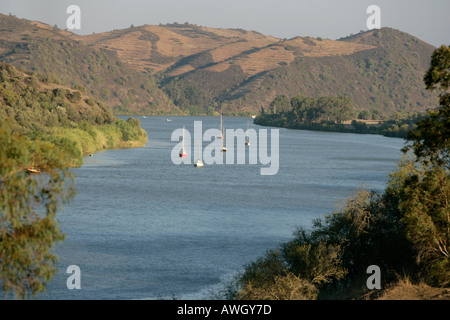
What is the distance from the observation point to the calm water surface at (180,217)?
37.8 metres

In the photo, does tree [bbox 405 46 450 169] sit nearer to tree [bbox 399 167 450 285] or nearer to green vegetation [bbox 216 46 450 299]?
green vegetation [bbox 216 46 450 299]

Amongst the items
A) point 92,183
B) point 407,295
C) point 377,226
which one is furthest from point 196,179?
point 407,295

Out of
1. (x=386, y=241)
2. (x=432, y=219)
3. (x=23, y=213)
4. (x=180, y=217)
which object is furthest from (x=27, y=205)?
(x=180, y=217)

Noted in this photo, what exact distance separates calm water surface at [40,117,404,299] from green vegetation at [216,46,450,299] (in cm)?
561

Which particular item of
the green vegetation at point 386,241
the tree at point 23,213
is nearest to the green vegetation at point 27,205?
the tree at point 23,213

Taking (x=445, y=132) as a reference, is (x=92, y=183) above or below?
below

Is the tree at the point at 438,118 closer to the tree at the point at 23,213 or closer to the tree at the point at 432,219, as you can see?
the tree at the point at 432,219

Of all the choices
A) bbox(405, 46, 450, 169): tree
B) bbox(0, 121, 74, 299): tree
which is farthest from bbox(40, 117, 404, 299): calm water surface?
bbox(405, 46, 450, 169): tree

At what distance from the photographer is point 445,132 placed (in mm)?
25750

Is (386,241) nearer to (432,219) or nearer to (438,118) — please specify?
(432,219)

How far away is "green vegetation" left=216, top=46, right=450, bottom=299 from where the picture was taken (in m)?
26.5

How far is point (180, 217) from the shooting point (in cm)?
5719
